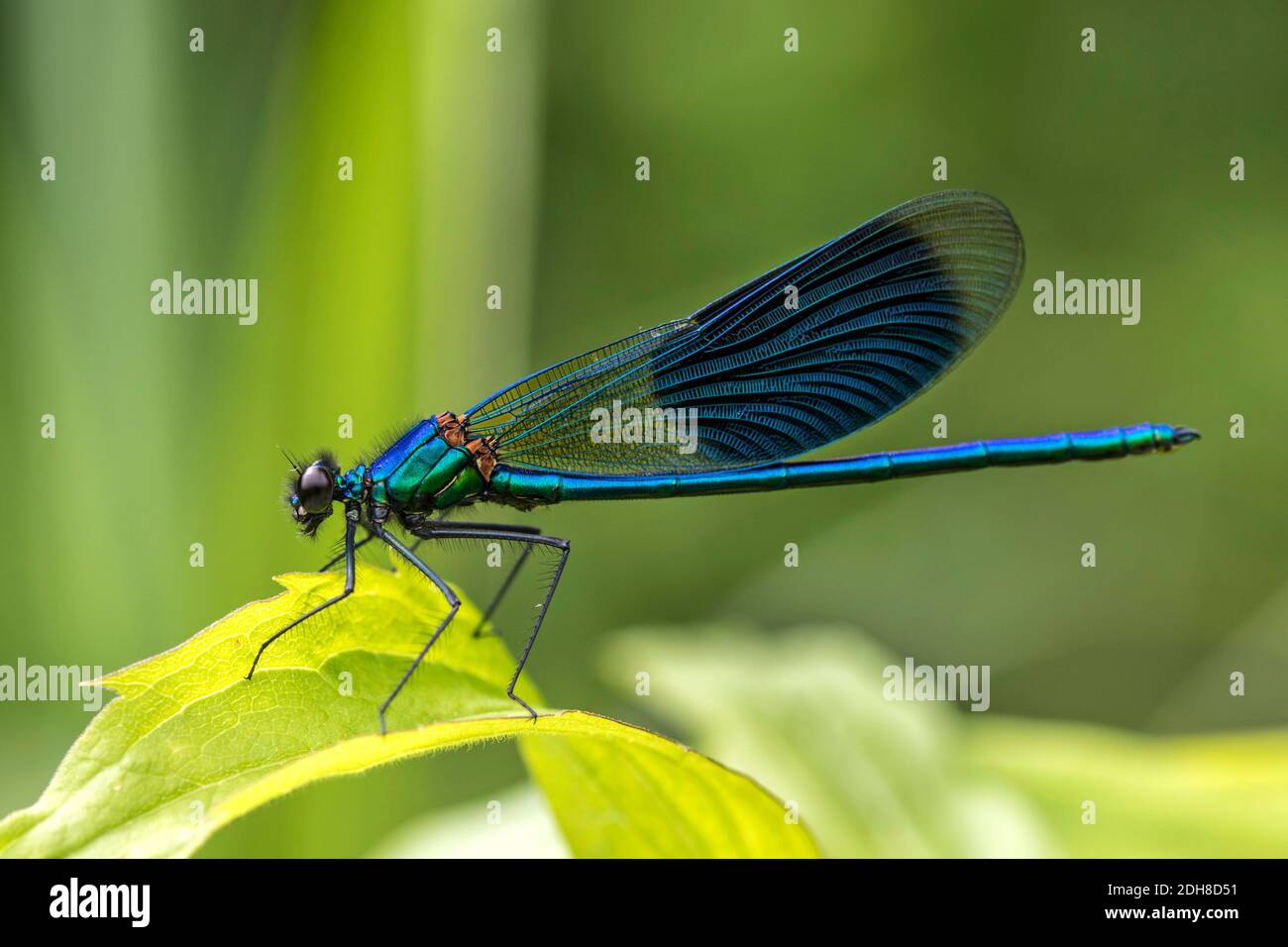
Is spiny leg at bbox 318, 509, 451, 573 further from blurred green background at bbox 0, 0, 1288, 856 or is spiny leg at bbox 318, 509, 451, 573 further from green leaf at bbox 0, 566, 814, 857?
green leaf at bbox 0, 566, 814, 857

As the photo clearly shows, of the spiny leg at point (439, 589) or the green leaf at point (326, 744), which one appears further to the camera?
the spiny leg at point (439, 589)

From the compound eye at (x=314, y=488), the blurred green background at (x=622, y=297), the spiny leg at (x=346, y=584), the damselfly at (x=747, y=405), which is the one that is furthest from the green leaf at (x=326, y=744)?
the blurred green background at (x=622, y=297)

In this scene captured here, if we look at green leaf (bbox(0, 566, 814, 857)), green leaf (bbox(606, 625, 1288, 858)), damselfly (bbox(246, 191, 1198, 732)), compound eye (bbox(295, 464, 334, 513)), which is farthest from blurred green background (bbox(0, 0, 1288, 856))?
green leaf (bbox(0, 566, 814, 857))

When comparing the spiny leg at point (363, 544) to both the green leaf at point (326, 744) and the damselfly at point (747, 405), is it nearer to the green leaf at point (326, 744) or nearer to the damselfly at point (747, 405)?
the damselfly at point (747, 405)

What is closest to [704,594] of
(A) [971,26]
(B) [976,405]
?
(B) [976,405]

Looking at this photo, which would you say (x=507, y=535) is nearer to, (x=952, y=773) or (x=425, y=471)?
(x=425, y=471)

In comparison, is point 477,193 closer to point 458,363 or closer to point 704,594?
point 458,363
